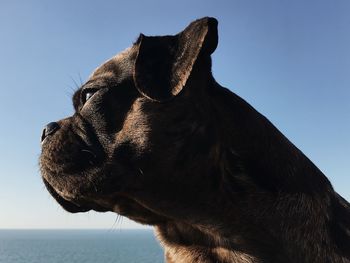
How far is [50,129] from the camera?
6.13 meters

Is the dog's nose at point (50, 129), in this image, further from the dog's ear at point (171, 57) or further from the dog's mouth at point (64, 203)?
the dog's ear at point (171, 57)

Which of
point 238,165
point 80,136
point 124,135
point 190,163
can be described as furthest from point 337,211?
point 80,136

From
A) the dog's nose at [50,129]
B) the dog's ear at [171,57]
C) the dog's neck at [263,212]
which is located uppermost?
the dog's ear at [171,57]

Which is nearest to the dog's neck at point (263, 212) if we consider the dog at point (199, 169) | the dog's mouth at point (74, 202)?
the dog at point (199, 169)

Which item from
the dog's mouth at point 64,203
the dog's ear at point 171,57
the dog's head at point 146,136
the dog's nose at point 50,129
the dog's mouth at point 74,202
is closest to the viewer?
the dog's ear at point 171,57

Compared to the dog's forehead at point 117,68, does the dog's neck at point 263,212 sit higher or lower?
lower

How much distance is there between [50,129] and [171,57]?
71.0 inches

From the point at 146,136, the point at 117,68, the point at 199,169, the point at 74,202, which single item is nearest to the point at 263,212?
the point at 199,169

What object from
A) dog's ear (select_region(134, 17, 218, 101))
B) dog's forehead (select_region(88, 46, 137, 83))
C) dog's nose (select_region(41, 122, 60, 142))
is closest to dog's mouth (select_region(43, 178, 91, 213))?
dog's nose (select_region(41, 122, 60, 142))

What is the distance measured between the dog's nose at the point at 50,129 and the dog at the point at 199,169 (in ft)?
1.89

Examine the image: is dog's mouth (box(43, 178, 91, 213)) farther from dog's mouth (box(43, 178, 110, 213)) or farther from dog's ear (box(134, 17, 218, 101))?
dog's ear (box(134, 17, 218, 101))

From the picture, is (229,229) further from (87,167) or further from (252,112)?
(87,167)

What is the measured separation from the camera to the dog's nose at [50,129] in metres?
6.10

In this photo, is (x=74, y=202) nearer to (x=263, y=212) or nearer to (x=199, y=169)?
(x=199, y=169)
